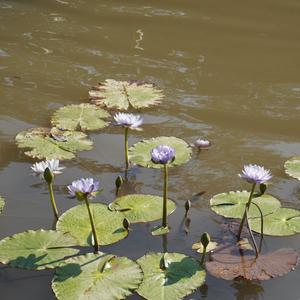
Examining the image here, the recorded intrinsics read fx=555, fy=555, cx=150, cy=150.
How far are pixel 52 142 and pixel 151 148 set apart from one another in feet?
1.25

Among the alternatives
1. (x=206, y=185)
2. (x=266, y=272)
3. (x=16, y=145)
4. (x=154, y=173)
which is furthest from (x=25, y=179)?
(x=266, y=272)

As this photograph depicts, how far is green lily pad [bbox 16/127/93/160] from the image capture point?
81.6 inches

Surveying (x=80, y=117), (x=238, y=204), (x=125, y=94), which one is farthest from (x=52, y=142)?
(x=238, y=204)

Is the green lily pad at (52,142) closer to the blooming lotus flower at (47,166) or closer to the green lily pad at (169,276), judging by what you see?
Answer: the blooming lotus flower at (47,166)

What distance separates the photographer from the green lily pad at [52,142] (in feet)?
6.80

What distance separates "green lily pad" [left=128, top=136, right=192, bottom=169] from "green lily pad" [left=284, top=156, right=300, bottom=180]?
0.36 m

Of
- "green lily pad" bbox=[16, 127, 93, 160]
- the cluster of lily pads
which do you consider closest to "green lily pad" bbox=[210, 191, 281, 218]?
the cluster of lily pads

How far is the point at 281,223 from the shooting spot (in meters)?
1.70

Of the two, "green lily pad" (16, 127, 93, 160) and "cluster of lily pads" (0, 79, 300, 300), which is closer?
"cluster of lily pads" (0, 79, 300, 300)

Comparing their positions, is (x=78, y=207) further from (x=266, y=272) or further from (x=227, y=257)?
(x=266, y=272)

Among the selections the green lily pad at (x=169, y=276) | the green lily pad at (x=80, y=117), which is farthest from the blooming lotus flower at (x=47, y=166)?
the green lily pad at (x=80, y=117)

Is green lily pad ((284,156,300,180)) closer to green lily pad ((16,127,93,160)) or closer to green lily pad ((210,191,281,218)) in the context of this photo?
green lily pad ((210,191,281,218))

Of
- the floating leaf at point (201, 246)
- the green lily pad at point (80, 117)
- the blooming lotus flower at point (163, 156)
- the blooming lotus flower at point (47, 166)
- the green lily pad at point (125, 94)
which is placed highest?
the blooming lotus flower at point (163, 156)

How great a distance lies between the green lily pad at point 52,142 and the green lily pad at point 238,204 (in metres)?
0.60
